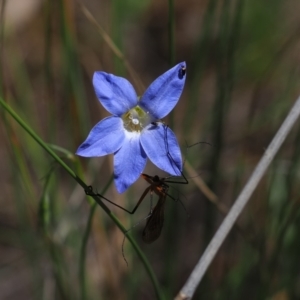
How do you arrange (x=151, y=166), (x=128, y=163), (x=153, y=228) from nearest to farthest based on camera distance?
1. (x=128, y=163)
2. (x=153, y=228)
3. (x=151, y=166)

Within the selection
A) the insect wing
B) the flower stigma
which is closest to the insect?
the insect wing

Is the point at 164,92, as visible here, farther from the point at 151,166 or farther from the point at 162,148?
the point at 151,166

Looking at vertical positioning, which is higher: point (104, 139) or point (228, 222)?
point (104, 139)

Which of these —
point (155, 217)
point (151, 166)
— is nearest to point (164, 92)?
point (155, 217)

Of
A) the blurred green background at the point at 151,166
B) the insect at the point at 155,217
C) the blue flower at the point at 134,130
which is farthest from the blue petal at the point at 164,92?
the blurred green background at the point at 151,166

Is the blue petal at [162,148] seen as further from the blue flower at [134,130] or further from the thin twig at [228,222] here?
the thin twig at [228,222]

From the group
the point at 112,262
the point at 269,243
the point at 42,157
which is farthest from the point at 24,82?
the point at 269,243

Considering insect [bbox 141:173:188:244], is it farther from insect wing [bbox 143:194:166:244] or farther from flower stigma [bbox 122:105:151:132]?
flower stigma [bbox 122:105:151:132]
